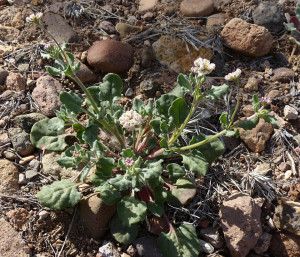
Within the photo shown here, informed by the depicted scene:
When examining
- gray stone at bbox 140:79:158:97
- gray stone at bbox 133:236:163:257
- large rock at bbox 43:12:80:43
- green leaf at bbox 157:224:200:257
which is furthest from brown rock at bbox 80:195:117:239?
large rock at bbox 43:12:80:43

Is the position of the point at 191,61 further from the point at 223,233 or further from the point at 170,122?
the point at 223,233

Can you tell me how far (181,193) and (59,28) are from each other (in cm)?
278

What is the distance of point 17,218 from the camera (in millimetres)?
3396

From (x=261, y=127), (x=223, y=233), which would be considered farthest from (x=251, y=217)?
(x=261, y=127)

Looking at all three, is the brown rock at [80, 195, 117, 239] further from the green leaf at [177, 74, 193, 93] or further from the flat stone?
the flat stone

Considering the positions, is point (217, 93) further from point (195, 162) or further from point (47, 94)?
point (47, 94)

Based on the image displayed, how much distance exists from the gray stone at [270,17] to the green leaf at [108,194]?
3023 millimetres

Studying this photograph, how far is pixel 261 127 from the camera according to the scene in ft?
13.0

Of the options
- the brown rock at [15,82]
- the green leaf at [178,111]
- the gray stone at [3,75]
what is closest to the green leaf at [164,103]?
the green leaf at [178,111]

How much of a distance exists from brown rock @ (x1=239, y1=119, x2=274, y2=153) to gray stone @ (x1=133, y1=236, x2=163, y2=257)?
4.95 feet

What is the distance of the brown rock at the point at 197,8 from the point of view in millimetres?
4855

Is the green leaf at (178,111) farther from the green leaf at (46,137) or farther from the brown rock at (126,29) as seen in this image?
the brown rock at (126,29)

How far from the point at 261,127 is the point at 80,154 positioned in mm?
2031

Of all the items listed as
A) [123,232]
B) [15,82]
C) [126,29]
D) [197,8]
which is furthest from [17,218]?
[197,8]
